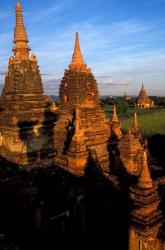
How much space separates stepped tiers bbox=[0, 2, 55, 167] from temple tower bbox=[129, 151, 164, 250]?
8066 mm

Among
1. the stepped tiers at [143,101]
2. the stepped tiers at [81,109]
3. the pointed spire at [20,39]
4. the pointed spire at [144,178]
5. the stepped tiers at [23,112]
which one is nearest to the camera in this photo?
the pointed spire at [144,178]

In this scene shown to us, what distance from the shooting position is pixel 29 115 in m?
17.5

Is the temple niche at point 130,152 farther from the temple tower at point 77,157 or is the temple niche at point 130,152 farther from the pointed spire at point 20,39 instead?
the pointed spire at point 20,39

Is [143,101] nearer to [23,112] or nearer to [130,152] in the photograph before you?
[130,152]

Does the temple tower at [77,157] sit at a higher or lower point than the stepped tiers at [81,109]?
lower

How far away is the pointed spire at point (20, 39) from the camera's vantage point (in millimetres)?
17906

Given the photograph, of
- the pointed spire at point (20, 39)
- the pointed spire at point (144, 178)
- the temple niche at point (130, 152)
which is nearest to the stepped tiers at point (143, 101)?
the temple niche at point (130, 152)

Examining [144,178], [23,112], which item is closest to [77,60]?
[23,112]

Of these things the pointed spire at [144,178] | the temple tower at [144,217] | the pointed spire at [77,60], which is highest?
the pointed spire at [77,60]

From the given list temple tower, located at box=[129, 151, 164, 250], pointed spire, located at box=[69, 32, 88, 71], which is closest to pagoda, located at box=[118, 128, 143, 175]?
pointed spire, located at box=[69, 32, 88, 71]

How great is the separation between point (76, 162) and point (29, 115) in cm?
417

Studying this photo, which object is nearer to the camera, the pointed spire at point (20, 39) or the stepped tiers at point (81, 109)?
the pointed spire at point (20, 39)

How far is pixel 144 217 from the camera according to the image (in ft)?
33.6

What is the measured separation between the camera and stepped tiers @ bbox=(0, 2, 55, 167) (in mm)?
17031
